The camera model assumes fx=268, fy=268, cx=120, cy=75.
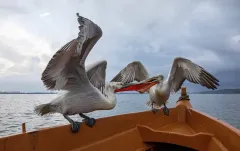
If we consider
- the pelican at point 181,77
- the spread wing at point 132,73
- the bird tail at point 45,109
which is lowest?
the bird tail at point 45,109

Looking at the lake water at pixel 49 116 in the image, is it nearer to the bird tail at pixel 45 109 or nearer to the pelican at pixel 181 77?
the bird tail at pixel 45 109

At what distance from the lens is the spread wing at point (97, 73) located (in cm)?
489

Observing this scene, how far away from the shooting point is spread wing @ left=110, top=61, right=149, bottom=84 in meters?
7.29

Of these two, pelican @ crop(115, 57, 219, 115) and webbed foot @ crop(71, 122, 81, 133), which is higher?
pelican @ crop(115, 57, 219, 115)

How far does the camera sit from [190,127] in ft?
15.3

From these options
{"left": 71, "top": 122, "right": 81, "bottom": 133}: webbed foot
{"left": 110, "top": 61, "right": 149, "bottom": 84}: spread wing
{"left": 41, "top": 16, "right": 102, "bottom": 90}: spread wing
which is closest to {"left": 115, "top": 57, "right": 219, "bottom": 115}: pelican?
{"left": 110, "top": 61, "right": 149, "bottom": 84}: spread wing

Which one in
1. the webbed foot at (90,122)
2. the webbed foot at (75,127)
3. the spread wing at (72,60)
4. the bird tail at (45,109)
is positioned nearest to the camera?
the spread wing at (72,60)

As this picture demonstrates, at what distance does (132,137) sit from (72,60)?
141cm

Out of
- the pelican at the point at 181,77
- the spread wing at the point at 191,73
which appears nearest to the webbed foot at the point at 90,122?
the pelican at the point at 181,77

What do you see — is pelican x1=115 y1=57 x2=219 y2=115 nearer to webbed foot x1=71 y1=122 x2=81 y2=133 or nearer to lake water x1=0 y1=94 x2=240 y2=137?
lake water x1=0 y1=94 x2=240 y2=137

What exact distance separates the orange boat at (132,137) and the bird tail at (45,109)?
653mm

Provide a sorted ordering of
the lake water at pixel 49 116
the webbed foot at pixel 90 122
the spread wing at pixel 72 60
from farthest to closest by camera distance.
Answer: the lake water at pixel 49 116 → the webbed foot at pixel 90 122 → the spread wing at pixel 72 60

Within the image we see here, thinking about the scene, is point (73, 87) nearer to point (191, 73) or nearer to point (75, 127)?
point (75, 127)

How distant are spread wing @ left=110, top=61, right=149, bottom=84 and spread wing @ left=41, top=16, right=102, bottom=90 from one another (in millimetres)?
3670
